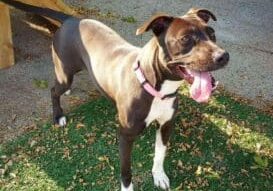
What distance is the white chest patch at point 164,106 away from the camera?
347 centimetres

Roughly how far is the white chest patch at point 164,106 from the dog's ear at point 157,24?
40 centimetres

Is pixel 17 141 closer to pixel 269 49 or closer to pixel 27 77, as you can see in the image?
pixel 27 77

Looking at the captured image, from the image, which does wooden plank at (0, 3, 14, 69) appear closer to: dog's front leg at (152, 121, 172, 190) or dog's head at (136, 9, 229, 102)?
dog's front leg at (152, 121, 172, 190)

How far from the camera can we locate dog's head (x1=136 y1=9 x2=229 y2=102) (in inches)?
120

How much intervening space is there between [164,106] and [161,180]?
0.87 meters

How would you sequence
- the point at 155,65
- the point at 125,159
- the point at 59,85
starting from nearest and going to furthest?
the point at 155,65
the point at 125,159
the point at 59,85

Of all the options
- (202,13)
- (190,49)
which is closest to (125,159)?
(190,49)

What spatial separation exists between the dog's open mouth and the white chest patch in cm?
24

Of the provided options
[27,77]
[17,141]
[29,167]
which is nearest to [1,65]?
[27,77]

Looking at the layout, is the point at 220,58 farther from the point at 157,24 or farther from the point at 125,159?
the point at 125,159

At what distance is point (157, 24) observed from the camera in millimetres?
3230

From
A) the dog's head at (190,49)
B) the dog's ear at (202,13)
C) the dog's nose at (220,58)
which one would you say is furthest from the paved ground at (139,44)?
the dog's nose at (220,58)

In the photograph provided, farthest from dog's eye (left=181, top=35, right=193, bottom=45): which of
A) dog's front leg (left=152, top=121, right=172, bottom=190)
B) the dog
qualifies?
dog's front leg (left=152, top=121, right=172, bottom=190)

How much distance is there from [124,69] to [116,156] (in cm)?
107
